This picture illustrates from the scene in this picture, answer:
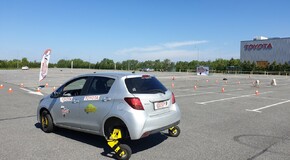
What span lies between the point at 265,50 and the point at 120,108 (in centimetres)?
8179

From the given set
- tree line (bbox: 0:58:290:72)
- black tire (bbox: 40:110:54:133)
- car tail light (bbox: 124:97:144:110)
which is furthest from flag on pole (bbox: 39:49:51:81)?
tree line (bbox: 0:58:290:72)

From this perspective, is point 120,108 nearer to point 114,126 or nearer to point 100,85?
point 114,126

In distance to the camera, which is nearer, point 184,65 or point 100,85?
point 100,85

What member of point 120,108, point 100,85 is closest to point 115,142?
point 120,108

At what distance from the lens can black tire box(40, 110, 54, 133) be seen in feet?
23.3

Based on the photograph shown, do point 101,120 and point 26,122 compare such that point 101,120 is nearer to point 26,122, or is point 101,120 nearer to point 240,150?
point 240,150

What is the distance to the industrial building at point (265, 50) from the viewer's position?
248 feet

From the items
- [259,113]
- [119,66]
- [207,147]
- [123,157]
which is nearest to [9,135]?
[123,157]

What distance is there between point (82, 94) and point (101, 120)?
94cm

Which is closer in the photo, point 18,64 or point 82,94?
point 82,94

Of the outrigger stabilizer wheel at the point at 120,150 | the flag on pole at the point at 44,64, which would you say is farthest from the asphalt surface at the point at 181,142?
the flag on pole at the point at 44,64

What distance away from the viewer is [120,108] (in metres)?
5.50

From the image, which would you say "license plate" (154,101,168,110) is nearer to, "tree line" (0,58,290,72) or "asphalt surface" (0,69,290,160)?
"asphalt surface" (0,69,290,160)

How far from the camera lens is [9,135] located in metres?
6.83
